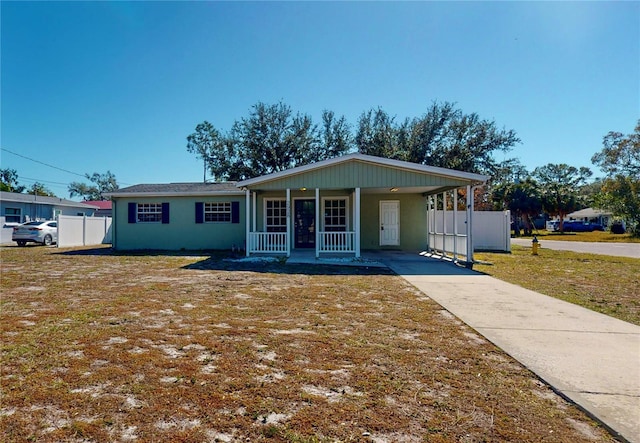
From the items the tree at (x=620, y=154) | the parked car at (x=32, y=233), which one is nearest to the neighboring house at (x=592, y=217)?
the tree at (x=620, y=154)

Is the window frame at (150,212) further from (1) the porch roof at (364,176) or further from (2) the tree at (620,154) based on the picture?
(2) the tree at (620,154)

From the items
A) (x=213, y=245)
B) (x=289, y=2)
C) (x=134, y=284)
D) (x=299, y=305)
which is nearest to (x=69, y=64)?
(x=213, y=245)

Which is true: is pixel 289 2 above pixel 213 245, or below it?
above

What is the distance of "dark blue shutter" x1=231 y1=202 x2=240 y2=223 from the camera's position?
1513 centimetres

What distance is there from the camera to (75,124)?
2366 centimetres

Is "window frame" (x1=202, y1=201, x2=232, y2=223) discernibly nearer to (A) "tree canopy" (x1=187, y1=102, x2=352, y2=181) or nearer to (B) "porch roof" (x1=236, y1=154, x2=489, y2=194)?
(B) "porch roof" (x1=236, y1=154, x2=489, y2=194)

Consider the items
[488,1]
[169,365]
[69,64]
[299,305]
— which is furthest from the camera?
[69,64]

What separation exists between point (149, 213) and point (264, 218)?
5.69m

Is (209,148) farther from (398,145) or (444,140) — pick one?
(444,140)

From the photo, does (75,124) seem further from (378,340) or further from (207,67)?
(378,340)

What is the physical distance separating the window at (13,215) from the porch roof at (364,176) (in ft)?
68.1

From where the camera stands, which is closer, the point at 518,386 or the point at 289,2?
the point at 518,386

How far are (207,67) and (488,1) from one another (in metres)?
11.0

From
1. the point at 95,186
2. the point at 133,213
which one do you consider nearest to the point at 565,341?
the point at 133,213
